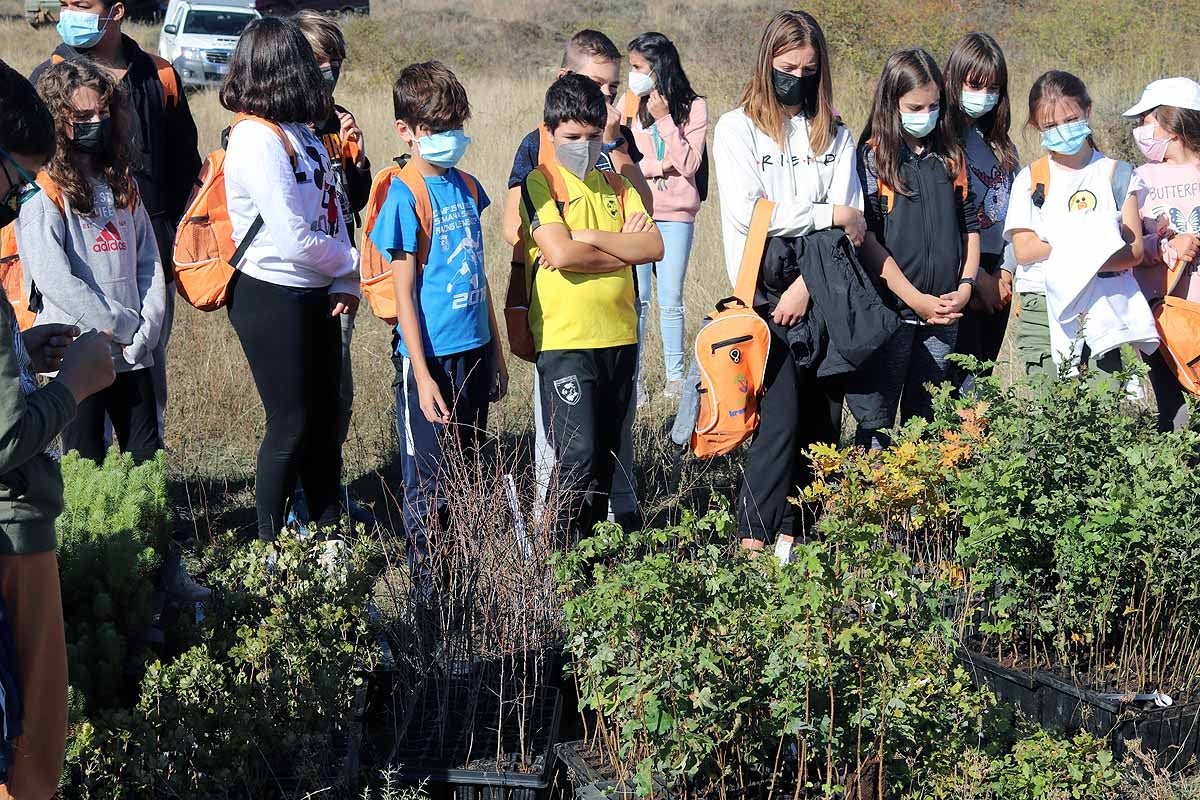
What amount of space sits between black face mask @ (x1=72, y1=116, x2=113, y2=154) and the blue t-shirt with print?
101cm

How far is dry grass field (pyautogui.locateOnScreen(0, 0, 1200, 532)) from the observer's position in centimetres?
656

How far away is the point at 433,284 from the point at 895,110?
2.02m

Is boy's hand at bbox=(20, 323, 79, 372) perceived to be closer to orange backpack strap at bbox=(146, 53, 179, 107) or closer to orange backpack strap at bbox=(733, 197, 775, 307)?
orange backpack strap at bbox=(733, 197, 775, 307)

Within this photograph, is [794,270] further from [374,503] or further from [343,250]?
[374,503]

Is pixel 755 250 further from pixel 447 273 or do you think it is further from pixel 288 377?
pixel 288 377

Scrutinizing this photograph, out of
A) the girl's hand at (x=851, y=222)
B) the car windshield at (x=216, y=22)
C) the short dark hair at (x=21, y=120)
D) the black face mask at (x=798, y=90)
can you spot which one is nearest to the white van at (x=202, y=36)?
the car windshield at (x=216, y=22)

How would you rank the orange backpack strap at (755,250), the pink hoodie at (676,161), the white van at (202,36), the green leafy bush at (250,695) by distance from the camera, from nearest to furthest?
the green leafy bush at (250,695), the orange backpack strap at (755,250), the pink hoodie at (676,161), the white van at (202,36)

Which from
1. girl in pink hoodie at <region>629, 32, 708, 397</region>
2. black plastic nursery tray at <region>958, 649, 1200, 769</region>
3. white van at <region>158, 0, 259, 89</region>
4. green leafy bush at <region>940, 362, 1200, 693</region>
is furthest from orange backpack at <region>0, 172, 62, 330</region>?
white van at <region>158, 0, 259, 89</region>

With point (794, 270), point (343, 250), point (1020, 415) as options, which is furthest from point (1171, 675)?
point (343, 250)

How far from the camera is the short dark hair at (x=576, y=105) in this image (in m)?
4.19

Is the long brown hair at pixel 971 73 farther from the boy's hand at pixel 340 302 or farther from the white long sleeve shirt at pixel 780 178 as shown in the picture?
the boy's hand at pixel 340 302

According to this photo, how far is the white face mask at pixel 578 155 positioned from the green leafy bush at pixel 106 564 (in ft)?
5.75

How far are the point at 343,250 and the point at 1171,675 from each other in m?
3.02

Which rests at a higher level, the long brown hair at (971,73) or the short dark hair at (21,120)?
the long brown hair at (971,73)
